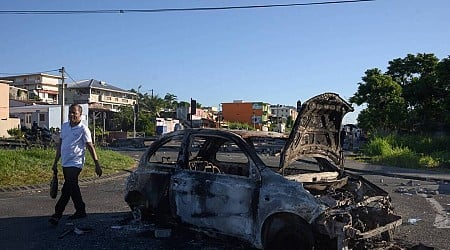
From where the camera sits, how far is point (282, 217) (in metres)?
5.41

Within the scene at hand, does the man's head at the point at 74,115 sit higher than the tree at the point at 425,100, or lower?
lower

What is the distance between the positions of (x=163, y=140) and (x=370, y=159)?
69.2 feet

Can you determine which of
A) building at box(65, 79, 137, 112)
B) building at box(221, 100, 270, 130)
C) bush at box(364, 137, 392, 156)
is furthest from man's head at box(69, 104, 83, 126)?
building at box(221, 100, 270, 130)

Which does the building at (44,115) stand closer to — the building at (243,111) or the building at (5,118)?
the building at (5,118)

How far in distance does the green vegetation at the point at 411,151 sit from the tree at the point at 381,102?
6037 millimetres

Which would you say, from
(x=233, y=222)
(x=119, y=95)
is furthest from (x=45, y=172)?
(x=119, y=95)

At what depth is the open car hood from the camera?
241 inches

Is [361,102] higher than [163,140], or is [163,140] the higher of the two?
[361,102]

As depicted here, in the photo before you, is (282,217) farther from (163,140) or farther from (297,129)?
(163,140)

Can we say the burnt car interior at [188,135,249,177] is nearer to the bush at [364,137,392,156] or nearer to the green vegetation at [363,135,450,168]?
the green vegetation at [363,135,450,168]

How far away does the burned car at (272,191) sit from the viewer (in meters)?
5.24

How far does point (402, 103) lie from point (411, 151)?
11331 mm

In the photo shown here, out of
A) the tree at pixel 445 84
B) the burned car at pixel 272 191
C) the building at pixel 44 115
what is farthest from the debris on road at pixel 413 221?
the building at pixel 44 115

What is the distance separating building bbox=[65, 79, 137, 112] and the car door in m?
74.0
